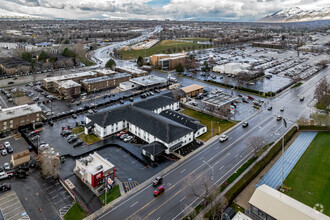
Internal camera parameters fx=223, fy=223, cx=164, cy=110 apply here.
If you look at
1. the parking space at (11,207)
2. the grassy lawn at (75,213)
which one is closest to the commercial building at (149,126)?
the grassy lawn at (75,213)

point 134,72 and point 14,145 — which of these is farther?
point 134,72

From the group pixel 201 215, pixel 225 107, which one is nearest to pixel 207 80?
pixel 225 107

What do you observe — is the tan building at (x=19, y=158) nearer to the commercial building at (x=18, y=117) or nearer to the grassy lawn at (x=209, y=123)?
the commercial building at (x=18, y=117)

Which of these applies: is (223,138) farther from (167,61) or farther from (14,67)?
(14,67)

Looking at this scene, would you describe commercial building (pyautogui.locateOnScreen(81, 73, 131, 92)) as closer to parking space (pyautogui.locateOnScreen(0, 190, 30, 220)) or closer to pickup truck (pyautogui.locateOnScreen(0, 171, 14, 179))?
pickup truck (pyautogui.locateOnScreen(0, 171, 14, 179))

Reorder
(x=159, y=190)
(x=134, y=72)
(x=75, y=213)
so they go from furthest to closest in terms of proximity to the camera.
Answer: (x=134, y=72)
(x=159, y=190)
(x=75, y=213)

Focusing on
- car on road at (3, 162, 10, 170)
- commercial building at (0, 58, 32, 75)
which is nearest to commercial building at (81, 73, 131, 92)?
commercial building at (0, 58, 32, 75)

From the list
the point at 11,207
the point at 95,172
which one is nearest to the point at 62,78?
the point at 95,172
